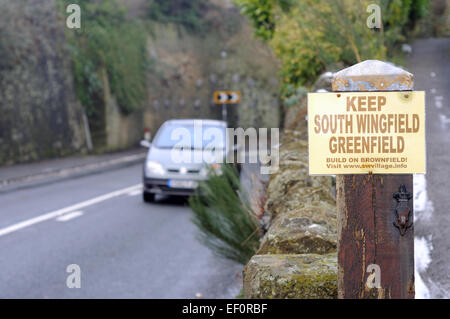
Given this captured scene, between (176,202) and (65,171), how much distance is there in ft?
23.7

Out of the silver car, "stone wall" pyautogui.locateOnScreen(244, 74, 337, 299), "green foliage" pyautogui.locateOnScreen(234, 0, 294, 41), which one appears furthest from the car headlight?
"stone wall" pyautogui.locateOnScreen(244, 74, 337, 299)

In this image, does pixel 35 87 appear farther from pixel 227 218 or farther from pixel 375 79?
pixel 375 79

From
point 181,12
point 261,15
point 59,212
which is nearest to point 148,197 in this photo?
point 59,212

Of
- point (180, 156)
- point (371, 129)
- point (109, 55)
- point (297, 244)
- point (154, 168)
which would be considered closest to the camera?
point (371, 129)

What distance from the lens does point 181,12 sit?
36.3 metres

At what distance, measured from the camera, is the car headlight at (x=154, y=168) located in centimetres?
1225

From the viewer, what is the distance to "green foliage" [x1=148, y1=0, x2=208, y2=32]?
3400cm

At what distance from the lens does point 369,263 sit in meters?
2.56

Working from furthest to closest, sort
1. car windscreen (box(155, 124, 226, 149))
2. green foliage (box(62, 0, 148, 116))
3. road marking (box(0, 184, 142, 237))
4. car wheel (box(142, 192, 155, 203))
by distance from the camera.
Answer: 1. green foliage (box(62, 0, 148, 116))
2. car windscreen (box(155, 124, 226, 149))
3. car wheel (box(142, 192, 155, 203))
4. road marking (box(0, 184, 142, 237))

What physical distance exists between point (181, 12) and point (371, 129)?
34935 mm

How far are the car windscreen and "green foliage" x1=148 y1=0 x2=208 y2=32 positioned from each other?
21.9 m

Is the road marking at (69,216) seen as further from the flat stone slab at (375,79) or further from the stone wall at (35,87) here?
the stone wall at (35,87)

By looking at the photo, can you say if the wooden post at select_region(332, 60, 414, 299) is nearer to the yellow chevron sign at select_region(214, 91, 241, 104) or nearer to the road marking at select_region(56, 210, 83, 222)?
the road marking at select_region(56, 210, 83, 222)
